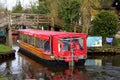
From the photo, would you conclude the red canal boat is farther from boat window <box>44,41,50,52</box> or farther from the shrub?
the shrub

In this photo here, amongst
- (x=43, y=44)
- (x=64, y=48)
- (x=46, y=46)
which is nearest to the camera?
(x=64, y=48)

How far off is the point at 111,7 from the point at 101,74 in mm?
31831

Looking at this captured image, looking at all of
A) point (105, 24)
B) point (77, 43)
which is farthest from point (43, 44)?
point (105, 24)

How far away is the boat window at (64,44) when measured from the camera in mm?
38375

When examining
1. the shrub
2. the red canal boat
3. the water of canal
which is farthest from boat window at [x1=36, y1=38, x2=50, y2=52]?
the shrub

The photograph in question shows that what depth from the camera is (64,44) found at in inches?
1518

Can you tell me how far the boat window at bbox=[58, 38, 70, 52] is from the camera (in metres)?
38.4

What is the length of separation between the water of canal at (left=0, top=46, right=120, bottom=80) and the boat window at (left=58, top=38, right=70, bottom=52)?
2051mm

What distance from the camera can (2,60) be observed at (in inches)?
1719

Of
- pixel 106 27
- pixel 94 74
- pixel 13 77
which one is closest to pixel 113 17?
pixel 106 27

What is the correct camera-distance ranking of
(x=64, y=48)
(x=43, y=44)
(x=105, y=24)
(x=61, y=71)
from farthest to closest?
1. (x=105, y=24)
2. (x=43, y=44)
3. (x=64, y=48)
4. (x=61, y=71)

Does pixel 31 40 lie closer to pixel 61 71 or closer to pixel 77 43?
pixel 77 43

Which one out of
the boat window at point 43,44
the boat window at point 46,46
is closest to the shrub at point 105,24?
the boat window at point 43,44

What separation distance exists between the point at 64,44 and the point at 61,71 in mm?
3818
